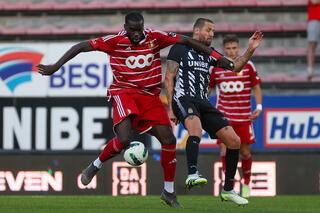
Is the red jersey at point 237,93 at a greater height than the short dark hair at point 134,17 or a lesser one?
lesser

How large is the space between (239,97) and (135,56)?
127 inches

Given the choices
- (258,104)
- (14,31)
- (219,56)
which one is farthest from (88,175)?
(14,31)

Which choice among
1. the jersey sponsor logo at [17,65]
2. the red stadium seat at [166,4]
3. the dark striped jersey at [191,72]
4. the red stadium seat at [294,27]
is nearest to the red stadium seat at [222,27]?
the red stadium seat at [166,4]

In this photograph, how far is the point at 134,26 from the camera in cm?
994

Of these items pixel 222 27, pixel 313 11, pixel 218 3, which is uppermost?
pixel 218 3

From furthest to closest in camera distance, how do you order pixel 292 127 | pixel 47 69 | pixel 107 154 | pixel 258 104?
pixel 292 127
pixel 258 104
pixel 107 154
pixel 47 69

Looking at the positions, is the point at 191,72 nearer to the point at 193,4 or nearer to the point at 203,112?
the point at 203,112

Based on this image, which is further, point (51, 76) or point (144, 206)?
point (51, 76)

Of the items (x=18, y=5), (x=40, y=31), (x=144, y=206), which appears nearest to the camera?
(x=144, y=206)

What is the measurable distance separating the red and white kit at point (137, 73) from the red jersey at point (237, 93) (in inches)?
112

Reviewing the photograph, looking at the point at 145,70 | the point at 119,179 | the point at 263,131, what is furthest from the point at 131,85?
the point at 263,131

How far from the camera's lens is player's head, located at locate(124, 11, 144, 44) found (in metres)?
9.93

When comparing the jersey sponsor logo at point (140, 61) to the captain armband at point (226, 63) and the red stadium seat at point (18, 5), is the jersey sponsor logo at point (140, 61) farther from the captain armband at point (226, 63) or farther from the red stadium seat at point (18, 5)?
the red stadium seat at point (18, 5)

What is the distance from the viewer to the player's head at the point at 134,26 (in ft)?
32.6
